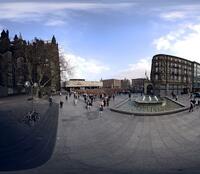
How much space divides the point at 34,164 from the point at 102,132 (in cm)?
985

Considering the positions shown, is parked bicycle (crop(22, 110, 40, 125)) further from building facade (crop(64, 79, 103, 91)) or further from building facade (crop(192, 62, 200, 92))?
building facade (crop(64, 79, 103, 91))

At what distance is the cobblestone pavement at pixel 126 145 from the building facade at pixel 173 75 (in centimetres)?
950

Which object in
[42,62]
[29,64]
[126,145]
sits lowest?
[126,145]

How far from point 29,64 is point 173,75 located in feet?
91.0

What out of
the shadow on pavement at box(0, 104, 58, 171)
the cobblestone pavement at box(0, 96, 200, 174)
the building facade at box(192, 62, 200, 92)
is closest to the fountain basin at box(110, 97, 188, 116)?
the cobblestone pavement at box(0, 96, 200, 174)

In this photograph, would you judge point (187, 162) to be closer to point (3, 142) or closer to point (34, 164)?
point (34, 164)

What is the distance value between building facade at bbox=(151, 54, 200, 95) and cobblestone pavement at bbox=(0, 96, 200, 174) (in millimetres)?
9496

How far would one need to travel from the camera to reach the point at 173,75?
1941 inches

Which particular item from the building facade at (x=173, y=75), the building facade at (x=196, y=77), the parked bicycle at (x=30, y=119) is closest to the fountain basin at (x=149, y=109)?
the building facade at (x=173, y=75)

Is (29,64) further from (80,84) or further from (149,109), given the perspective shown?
(80,84)

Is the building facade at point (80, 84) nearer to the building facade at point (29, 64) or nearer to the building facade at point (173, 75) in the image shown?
the building facade at point (29, 64)

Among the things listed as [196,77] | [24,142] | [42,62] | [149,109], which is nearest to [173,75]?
[196,77]

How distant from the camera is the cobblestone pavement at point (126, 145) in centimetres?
1848

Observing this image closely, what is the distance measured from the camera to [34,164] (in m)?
19.1
